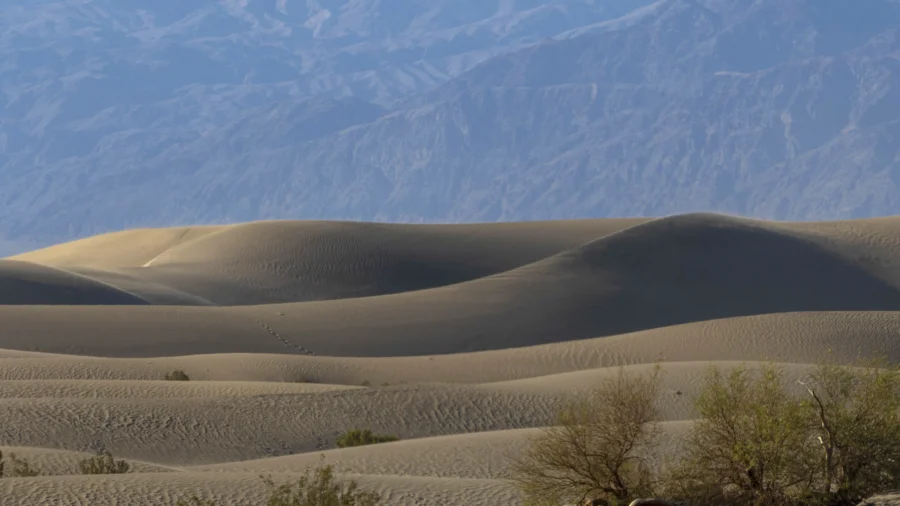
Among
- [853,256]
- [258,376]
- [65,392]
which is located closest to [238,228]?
[853,256]

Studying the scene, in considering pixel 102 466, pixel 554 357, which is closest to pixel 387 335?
pixel 554 357

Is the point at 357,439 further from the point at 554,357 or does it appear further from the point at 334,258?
the point at 334,258

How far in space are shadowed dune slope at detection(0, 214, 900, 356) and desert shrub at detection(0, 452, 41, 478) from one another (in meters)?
23.0

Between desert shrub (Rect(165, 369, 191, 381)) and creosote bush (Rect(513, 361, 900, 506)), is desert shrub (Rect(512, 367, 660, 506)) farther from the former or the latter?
desert shrub (Rect(165, 369, 191, 381))

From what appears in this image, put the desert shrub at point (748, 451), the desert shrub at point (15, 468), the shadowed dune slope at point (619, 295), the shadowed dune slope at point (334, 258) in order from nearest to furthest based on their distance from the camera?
1. the desert shrub at point (748, 451)
2. the desert shrub at point (15, 468)
3. the shadowed dune slope at point (619, 295)
4. the shadowed dune slope at point (334, 258)

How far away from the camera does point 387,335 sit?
51000mm

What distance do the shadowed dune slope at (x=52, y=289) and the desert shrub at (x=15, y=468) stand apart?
125 ft

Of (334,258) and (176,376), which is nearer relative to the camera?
(176,376)

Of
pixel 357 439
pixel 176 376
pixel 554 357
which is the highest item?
pixel 554 357

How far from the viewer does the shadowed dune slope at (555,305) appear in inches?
1809

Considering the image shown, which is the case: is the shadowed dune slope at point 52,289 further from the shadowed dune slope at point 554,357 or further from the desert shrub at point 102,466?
the desert shrub at point 102,466

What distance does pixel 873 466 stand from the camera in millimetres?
14977

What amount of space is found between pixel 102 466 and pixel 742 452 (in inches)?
342

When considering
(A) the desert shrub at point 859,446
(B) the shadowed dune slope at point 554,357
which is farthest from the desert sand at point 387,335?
(A) the desert shrub at point 859,446
